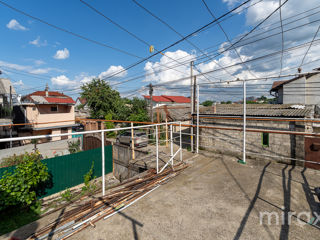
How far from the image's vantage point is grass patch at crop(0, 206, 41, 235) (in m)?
4.08

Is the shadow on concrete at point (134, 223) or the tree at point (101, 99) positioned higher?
the tree at point (101, 99)

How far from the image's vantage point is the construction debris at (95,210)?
234 cm

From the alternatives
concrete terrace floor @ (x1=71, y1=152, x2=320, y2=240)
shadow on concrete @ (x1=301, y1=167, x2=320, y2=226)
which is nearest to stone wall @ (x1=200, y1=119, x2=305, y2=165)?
concrete terrace floor @ (x1=71, y1=152, x2=320, y2=240)

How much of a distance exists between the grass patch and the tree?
17692mm

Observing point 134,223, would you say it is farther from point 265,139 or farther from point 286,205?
point 265,139

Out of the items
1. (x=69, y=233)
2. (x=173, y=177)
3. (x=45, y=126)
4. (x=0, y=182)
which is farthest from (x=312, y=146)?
(x=45, y=126)

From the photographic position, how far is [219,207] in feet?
9.62

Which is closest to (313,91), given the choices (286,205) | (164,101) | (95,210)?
(286,205)

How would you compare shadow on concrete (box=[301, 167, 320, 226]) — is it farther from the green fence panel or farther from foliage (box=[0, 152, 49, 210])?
the green fence panel

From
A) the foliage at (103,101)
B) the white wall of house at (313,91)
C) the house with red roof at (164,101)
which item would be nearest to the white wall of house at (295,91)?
the white wall of house at (313,91)

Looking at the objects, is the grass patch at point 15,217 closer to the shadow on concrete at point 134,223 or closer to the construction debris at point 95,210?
the construction debris at point 95,210

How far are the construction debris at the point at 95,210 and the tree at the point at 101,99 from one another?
19194 mm

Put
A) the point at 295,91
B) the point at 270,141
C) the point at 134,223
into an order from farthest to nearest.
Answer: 1. the point at 295,91
2. the point at 270,141
3. the point at 134,223

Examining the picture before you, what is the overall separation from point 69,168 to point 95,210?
16.3 ft
